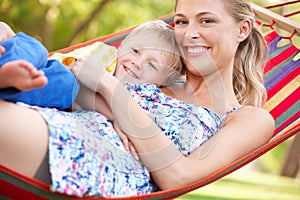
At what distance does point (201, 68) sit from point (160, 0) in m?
6.02

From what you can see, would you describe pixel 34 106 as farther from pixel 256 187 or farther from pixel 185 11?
pixel 256 187

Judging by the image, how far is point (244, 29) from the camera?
2.21m

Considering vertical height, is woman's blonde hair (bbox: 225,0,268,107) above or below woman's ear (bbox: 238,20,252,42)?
below

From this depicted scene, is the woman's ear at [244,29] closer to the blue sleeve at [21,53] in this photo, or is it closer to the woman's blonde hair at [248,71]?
the woman's blonde hair at [248,71]

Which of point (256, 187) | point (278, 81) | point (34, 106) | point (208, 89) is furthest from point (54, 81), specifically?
point (256, 187)

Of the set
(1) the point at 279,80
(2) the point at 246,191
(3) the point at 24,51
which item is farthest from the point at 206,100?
(2) the point at 246,191

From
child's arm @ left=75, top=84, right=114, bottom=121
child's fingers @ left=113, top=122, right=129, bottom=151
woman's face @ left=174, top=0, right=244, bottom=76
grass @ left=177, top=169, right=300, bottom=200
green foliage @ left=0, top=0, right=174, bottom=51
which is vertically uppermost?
woman's face @ left=174, top=0, right=244, bottom=76

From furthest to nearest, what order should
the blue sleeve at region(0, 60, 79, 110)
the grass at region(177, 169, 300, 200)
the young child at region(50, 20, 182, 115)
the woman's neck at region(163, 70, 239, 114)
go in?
the grass at region(177, 169, 300, 200), the woman's neck at region(163, 70, 239, 114), the young child at region(50, 20, 182, 115), the blue sleeve at region(0, 60, 79, 110)

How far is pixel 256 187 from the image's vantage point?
18.5 feet

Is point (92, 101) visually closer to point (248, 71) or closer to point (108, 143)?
point (108, 143)

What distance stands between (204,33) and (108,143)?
59cm

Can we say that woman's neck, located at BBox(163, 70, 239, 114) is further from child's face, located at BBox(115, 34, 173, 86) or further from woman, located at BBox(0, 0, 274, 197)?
child's face, located at BBox(115, 34, 173, 86)

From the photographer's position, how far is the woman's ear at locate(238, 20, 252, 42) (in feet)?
7.21

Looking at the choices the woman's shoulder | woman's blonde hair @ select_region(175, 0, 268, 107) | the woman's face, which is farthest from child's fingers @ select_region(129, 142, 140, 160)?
woman's blonde hair @ select_region(175, 0, 268, 107)
